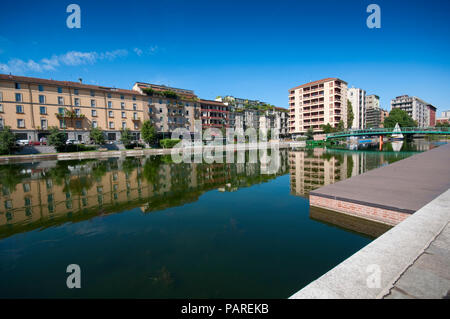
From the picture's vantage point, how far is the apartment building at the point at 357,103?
10031 centimetres

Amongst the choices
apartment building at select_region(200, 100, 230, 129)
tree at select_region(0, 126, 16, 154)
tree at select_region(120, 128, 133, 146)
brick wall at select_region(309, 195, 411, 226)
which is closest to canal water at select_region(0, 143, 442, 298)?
brick wall at select_region(309, 195, 411, 226)

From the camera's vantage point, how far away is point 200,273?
544 cm

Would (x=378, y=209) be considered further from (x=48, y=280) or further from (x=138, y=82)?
(x=138, y=82)

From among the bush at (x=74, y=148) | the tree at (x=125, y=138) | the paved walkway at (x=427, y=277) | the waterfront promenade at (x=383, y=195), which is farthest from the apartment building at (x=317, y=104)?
the paved walkway at (x=427, y=277)

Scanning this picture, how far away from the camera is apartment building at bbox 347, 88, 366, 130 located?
329 ft

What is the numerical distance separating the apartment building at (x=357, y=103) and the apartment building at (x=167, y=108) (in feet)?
243

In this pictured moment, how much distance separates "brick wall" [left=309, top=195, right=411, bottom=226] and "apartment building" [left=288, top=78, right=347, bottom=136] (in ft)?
242

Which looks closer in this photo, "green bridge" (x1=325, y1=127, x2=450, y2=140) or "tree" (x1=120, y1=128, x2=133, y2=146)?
"green bridge" (x1=325, y1=127, x2=450, y2=140)

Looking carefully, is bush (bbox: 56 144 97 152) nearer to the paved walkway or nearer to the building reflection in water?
the building reflection in water

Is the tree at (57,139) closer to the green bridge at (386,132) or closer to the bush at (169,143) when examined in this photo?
the bush at (169,143)

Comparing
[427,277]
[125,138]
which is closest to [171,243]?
[427,277]

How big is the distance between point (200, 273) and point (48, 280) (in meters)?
3.61

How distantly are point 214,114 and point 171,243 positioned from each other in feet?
231
